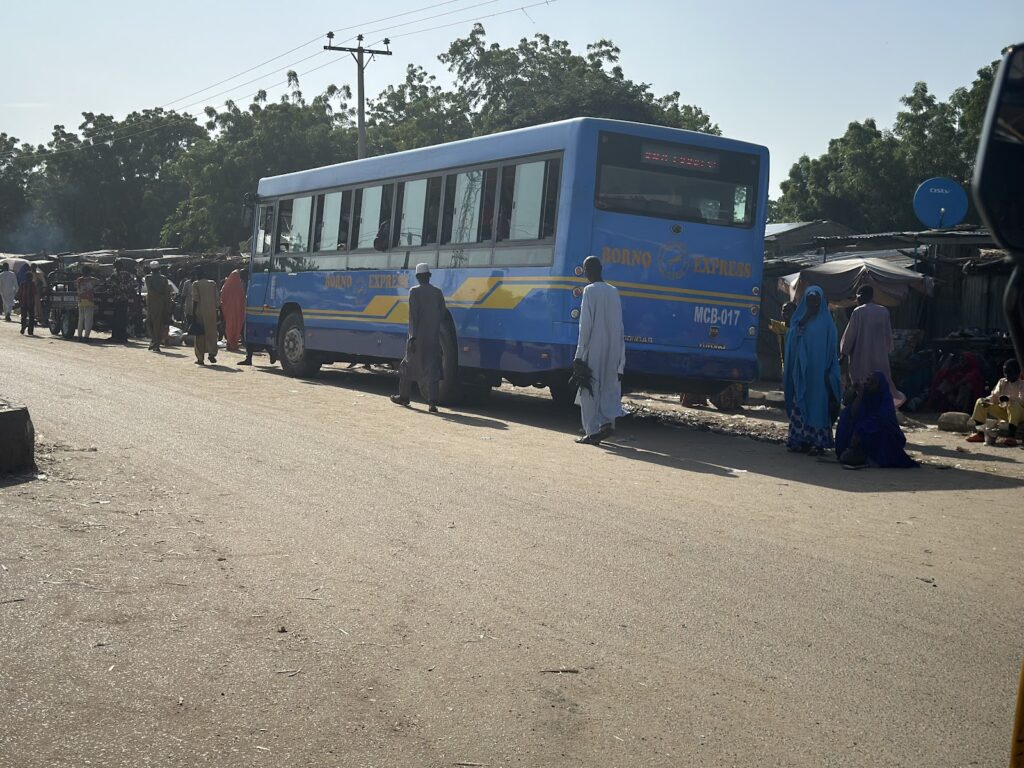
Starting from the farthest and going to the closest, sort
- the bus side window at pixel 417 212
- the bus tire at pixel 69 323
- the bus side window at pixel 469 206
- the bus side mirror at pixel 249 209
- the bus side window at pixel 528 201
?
the bus tire at pixel 69 323 < the bus side mirror at pixel 249 209 < the bus side window at pixel 417 212 < the bus side window at pixel 469 206 < the bus side window at pixel 528 201

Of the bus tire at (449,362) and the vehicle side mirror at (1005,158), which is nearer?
the vehicle side mirror at (1005,158)

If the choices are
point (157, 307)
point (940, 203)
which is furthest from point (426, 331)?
point (157, 307)

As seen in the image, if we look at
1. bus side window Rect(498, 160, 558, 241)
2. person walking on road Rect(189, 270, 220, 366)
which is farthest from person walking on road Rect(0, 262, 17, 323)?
bus side window Rect(498, 160, 558, 241)

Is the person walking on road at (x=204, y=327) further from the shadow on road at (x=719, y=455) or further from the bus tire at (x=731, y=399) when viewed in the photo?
the bus tire at (x=731, y=399)

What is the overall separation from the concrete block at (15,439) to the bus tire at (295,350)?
34.3ft

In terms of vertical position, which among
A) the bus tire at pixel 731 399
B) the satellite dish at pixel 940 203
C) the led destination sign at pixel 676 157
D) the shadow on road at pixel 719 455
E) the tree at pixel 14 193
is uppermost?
the tree at pixel 14 193

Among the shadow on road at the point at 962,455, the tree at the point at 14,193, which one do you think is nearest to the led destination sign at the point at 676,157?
the shadow on road at the point at 962,455

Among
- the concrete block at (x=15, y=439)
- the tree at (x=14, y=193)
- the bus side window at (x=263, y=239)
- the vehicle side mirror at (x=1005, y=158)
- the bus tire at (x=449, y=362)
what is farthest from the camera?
the tree at (x=14, y=193)

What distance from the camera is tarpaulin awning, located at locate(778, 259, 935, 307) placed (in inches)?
711

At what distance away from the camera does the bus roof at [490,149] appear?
508 inches

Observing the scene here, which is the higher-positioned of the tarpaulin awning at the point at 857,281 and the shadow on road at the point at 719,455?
the tarpaulin awning at the point at 857,281

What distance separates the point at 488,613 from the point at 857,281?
14638mm

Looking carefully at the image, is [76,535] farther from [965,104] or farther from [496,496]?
[965,104]

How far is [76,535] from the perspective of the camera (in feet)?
21.2
